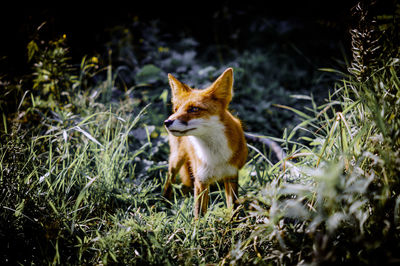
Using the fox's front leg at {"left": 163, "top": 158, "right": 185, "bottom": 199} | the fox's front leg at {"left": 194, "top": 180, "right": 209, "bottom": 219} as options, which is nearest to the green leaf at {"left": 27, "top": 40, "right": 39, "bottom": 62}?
the fox's front leg at {"left": 163, "top": 158, "right": 185, "bottom": 199}

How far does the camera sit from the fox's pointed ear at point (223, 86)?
7.20ft

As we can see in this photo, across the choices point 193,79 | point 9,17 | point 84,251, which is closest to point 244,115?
point 193,79

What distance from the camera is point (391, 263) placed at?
49.3 inches

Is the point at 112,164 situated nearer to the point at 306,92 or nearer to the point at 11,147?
the point at 11,147

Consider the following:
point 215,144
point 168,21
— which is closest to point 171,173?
point 215,144

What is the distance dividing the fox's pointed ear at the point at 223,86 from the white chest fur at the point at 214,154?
220 mm

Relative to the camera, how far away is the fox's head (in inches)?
77.4

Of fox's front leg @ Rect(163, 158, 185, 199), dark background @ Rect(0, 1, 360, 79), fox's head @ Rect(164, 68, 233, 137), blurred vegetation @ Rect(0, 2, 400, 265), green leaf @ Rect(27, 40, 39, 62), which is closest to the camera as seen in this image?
blurred vegetation @ Rect(0, 2, 400, 265)

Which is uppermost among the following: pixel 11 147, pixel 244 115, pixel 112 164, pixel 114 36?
pixel 114 36

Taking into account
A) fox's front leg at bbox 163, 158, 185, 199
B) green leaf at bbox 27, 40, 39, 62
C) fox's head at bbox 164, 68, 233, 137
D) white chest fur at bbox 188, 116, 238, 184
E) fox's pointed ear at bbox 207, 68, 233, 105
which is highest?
green leaf at bbox 27, 40, 39, 62

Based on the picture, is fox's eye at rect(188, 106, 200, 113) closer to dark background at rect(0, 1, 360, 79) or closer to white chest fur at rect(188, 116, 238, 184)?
white chest fur at rect(188, 116, 238, 184)

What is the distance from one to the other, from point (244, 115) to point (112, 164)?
244 centimetres

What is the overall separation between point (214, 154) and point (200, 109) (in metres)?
0.42

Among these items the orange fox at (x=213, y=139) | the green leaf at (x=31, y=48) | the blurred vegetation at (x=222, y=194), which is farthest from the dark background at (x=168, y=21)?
the orange fox at (x=213, y=139)
